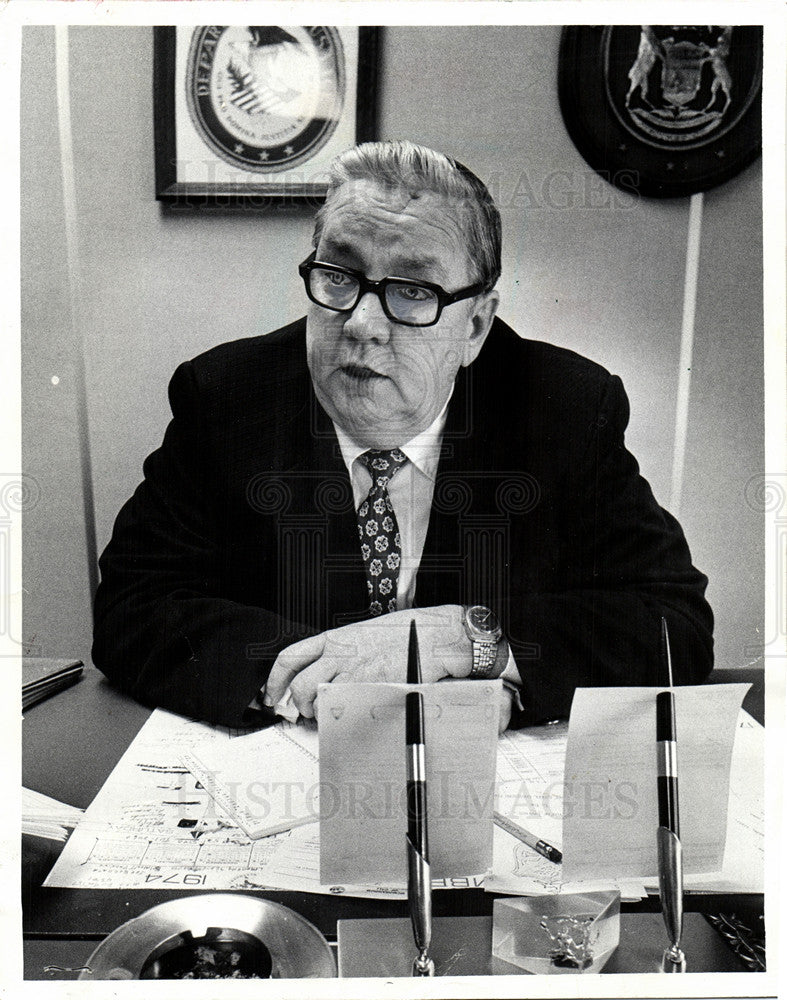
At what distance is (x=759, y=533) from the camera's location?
79 cm

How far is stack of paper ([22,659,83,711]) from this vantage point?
2.53ft

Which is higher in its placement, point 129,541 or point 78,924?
point 129,541

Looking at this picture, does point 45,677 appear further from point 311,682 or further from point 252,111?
point 252,111

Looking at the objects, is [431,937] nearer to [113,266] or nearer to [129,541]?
[129,541]

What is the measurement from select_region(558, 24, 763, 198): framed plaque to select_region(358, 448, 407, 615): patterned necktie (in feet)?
1.13

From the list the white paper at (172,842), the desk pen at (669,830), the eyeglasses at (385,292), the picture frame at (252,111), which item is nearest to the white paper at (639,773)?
the desk pen at (669,830)

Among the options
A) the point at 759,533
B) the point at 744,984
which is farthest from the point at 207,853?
the point at 759,533

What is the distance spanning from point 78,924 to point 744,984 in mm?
602

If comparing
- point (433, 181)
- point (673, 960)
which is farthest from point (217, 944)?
point (433, 181)

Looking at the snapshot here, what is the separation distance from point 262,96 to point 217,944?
77 centimetres

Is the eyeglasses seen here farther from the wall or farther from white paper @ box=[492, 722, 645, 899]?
white paper @ box=[492, 722, 645, 899]

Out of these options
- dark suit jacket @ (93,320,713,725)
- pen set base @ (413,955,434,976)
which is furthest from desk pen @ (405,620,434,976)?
dark suit jacket @ (93,320,713,725)

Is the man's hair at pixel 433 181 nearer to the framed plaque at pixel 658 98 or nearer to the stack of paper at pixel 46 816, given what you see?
the framed plaque at pixel 658 98

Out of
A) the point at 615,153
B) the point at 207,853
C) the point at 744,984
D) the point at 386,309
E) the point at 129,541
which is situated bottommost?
the point at 744,984
